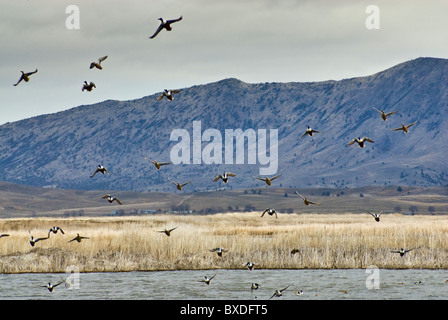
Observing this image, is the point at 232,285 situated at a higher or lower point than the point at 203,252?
lower

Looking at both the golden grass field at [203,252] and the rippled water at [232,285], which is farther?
the golden grass field at [203,252]

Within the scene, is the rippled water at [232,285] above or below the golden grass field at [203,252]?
below

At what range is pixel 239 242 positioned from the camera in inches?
2029

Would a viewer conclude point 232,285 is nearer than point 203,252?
Yes

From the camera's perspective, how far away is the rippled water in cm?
3809

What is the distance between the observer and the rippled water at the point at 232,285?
3809cm

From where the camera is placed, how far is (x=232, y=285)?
41.6 metres

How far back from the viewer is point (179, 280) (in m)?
43.6
